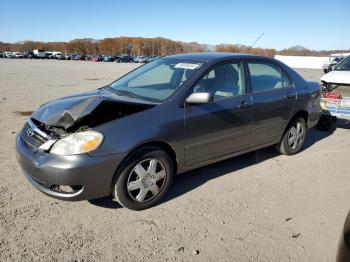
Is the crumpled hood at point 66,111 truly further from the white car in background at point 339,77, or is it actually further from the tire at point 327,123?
the white car in background at point 339,77

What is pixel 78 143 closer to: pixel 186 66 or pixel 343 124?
pixel 186 66

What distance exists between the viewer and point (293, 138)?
18.6 feet

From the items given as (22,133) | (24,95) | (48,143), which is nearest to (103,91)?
(22,133)

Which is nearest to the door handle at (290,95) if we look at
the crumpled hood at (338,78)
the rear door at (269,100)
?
the rear door at (269,100)

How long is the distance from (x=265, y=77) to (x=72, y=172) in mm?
3215

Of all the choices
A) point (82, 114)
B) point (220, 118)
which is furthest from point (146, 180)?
point (220, 118)

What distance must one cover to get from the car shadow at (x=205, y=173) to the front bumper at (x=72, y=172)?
46 cm

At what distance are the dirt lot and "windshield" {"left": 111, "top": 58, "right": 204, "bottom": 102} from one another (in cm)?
123

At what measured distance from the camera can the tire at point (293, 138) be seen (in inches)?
219

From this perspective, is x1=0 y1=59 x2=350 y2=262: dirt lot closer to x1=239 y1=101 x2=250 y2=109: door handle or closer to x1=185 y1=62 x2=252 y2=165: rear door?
x1=185 y1=62 x2=252 y2=165: rear door

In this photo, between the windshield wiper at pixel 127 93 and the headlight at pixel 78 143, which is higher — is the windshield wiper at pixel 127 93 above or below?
above

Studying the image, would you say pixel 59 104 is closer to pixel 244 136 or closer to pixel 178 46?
pixel 244 136

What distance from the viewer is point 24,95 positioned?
38.1ft

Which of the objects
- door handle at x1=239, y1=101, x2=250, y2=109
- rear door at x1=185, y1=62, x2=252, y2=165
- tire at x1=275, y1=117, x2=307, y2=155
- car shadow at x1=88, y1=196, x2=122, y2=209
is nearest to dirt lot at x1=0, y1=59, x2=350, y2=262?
car shadow at x1=88, y1=196, x2=122, y2=209
